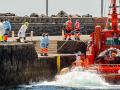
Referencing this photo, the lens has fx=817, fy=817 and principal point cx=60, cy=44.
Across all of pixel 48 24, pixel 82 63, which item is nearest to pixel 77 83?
pixel 82 63

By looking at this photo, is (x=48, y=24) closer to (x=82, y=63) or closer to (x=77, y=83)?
(x=82, y=63)

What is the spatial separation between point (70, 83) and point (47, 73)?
10.3 ft

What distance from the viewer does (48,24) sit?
6825 centimetres

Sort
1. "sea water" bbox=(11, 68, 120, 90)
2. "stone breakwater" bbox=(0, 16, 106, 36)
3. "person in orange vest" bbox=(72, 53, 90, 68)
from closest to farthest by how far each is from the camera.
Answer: "sea water" bbox=(11, 68, 120, 90)
"person in orange vest" bbox=(72, 53, 90, 68)
"stone breakwater" bbox=(0, 16, 106, 36)

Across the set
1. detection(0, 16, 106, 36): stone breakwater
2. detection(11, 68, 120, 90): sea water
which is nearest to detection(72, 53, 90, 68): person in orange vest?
detection(11, 68, 120, 90): sea water

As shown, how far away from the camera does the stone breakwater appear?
66.8 m

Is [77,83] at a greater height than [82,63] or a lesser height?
lesser

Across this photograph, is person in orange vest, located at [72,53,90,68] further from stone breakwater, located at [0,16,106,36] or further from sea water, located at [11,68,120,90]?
stone breakwater, located at [0,16,106,36]

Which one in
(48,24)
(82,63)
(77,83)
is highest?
(48,24)

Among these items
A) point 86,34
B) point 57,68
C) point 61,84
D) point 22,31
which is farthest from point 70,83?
point 86,34

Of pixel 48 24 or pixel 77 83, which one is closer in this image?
pixel 77 83

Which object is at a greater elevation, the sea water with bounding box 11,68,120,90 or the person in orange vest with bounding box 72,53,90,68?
the person in orange vest with bounding box 72,53,90,68

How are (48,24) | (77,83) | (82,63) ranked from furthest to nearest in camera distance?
(48,24) → (82,63) → (77,83)

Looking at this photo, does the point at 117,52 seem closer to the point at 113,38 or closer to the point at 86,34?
the point at 113,38
